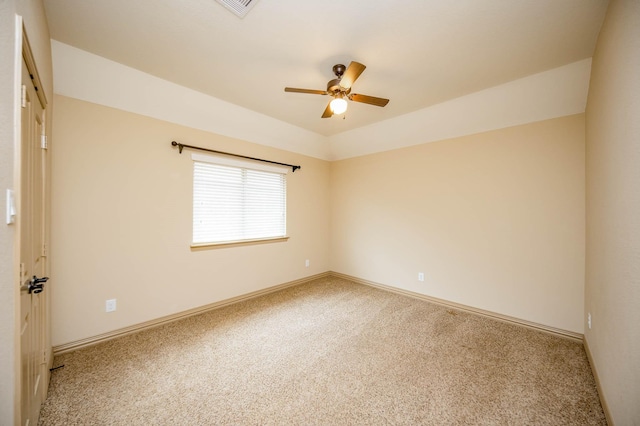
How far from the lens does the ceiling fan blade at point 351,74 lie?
1863 mm

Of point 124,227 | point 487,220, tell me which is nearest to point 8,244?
point 124,227

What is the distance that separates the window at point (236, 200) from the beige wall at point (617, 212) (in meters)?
3.49

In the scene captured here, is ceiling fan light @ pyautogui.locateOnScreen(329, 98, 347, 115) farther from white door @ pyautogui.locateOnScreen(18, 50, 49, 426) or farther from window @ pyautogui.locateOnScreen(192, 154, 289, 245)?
white door @ pyautogui.locateOnScreen(18, 50, 49, 426)

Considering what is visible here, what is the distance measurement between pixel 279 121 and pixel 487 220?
10.4ft

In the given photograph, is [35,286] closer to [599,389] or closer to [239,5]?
[239,5]

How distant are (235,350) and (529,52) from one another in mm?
3773

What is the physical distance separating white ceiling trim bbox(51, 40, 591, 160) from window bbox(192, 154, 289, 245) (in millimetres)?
450

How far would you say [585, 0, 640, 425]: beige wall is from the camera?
1.20 m

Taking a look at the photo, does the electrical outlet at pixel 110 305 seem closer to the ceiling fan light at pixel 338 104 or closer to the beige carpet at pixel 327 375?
the beige carpet at pixel 327 375

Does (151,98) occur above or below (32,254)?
above

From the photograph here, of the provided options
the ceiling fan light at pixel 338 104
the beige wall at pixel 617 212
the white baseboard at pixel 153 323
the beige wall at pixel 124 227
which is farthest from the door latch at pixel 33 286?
the beige wall at pixel 617 212

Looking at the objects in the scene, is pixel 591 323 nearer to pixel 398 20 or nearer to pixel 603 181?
pixel 603 181

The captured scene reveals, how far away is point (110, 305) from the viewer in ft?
7.79

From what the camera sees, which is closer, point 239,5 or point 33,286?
point 33,286
